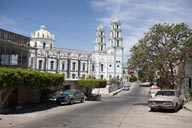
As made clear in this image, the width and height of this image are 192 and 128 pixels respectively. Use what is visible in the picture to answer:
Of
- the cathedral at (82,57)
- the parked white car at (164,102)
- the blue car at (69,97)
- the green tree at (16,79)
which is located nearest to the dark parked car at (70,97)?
the blue car at (69,97)

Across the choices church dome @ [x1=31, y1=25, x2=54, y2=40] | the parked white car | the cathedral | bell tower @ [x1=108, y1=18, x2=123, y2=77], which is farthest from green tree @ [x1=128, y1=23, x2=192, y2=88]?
bell tower @ [x1=108, y1=18, x2=123, y2=77]

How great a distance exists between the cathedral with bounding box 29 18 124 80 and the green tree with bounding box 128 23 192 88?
A: 6562 cm

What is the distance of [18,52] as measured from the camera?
1154 inches

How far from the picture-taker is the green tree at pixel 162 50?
27.8 metres

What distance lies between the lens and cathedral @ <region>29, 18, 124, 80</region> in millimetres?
98975

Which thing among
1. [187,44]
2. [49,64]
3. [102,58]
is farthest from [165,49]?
[102,58]

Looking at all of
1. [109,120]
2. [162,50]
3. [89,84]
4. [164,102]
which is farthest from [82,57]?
[109,120]

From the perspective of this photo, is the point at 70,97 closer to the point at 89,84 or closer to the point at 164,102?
the point at 89,84

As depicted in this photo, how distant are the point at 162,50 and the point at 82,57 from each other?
80815mm

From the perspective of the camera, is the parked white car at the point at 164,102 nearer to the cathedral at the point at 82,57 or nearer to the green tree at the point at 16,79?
the green tree at the point at 16,79

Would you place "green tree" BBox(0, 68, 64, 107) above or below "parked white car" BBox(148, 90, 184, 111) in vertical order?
above

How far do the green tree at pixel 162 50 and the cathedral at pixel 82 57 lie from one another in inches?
2584

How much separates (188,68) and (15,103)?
2191 centimetres

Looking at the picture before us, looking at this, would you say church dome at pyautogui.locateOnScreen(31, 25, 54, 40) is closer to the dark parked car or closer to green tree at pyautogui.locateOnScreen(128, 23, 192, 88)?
the dark parked car
